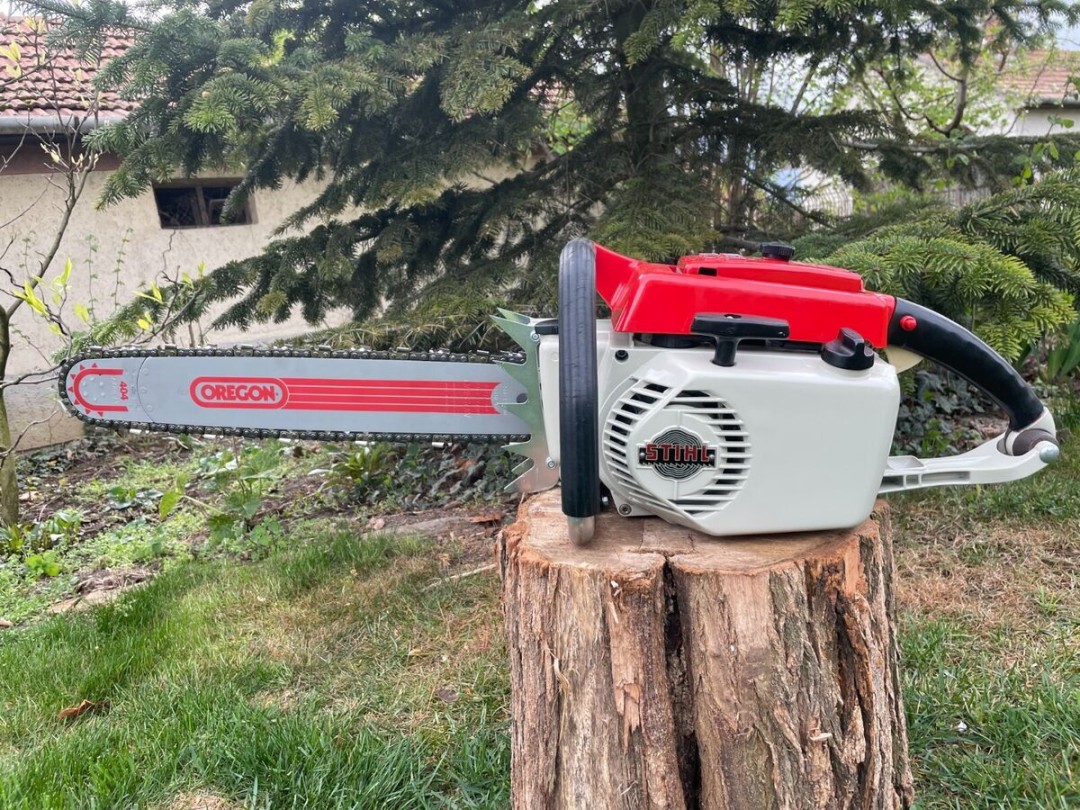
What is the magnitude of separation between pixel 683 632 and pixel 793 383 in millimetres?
478

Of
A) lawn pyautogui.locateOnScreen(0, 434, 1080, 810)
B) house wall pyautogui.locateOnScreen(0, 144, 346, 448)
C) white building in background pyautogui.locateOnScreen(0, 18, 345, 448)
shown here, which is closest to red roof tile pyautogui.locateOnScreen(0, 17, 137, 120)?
white building in background pyautogui.locateOnScreen(0, 18, 345, 448)

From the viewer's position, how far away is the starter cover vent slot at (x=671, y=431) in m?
1.17

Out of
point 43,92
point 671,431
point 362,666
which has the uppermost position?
point 43,92

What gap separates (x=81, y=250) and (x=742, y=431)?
22.2 feet

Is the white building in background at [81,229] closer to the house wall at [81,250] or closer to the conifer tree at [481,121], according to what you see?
the house wall at [81,250]

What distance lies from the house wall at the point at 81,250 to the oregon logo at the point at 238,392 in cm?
417

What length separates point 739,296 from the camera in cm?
121

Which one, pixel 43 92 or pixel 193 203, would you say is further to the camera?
pixel 193 203

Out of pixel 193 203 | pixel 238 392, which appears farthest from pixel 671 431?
pixel 193 203

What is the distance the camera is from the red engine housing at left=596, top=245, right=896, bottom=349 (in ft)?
3.92

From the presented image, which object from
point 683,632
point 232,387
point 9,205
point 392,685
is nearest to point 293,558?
point 392,685

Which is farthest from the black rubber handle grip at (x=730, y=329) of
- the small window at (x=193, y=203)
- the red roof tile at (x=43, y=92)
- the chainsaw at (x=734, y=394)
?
the small window at (x=193, y=203)

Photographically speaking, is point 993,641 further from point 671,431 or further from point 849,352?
point 671,431

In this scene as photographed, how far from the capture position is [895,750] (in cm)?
153
